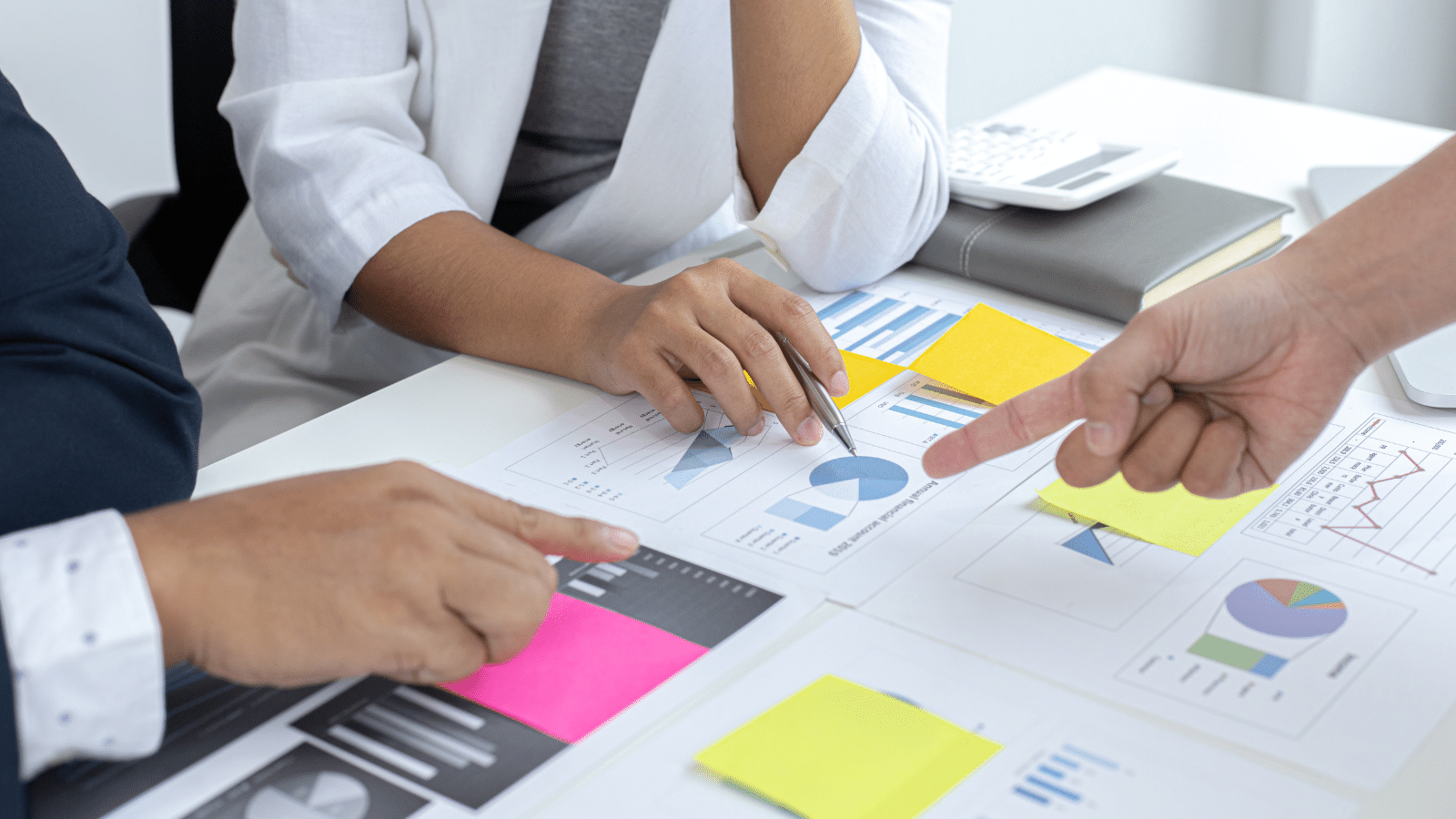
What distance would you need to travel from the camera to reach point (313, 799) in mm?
491

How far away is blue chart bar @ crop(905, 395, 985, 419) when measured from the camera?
80 centimetres

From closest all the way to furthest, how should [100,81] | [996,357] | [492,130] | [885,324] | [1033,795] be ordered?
[1033,795] < [996,357] < [885,324] < [492,130] < [100,81]

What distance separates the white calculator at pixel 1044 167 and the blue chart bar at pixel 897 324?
146 millimetres

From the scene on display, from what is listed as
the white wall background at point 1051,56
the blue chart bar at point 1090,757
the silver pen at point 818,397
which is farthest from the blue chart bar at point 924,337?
the white wall background at point 1051,56

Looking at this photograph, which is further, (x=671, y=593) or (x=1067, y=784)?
(x=671, y=593)

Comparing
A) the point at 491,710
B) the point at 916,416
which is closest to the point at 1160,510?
the point at 916,416

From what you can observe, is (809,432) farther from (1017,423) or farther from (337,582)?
(337,582)

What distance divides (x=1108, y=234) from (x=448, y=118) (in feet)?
1.95

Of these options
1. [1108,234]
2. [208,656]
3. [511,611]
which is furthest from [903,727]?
[1108,234]

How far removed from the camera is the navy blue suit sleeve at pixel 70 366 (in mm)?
Answer: 632

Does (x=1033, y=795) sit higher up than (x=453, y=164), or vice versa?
(x=453, y=164)

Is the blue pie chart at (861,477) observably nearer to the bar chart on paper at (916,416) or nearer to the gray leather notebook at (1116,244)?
the bar chart on paper at (916,416)

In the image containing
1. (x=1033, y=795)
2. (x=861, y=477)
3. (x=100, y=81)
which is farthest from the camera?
(x=100, y=81)

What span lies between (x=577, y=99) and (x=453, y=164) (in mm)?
155
